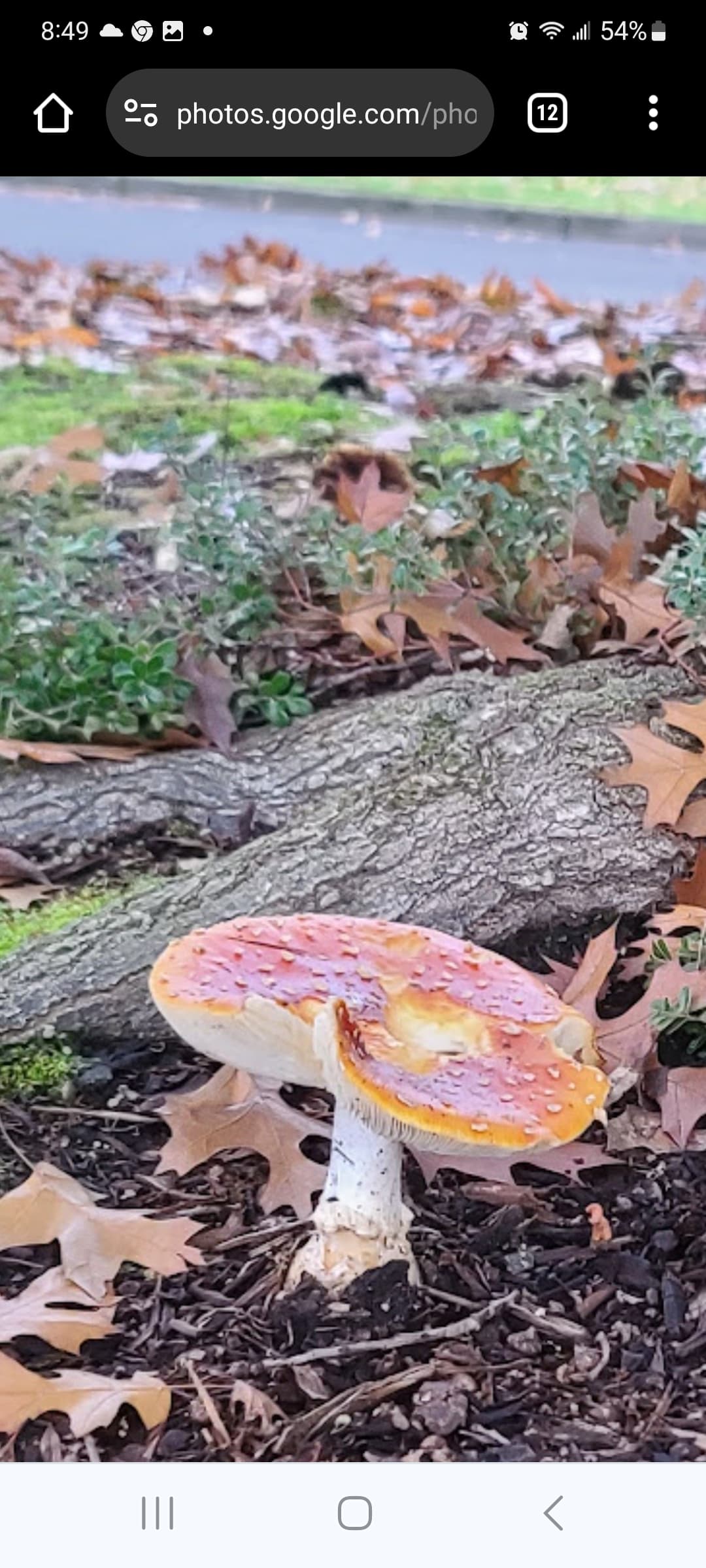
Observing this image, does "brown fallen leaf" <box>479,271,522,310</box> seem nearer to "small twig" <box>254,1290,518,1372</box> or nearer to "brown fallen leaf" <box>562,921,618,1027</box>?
"brown fallen leaf" <box>562,921,618,1027</box>

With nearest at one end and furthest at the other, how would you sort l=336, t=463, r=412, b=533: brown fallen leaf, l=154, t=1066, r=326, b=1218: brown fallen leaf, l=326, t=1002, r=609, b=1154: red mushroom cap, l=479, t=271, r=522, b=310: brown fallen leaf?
l=326, t=1002, r=609, b=1154: red mushroom cap → l=154, t=1066, r=326, b=1218: brown fallen leaf → l=336, t=463, r=412, b=533: brown fallen leaf → l=479, t=271, r=522, b=310: brown fallen leaf

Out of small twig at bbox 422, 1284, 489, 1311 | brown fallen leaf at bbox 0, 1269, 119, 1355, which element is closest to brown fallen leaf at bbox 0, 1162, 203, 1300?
brown fallen leaf at bbox 0, 1269, 119, 1355

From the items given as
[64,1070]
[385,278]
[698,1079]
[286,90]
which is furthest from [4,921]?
[385,278]

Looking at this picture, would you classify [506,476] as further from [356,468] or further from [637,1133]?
[637,1133]

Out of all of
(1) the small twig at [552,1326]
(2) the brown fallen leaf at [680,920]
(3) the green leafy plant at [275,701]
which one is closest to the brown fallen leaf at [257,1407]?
(1) the small twig at [552,1326]

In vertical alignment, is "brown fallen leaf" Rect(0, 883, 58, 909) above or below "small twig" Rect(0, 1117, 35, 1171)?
above
